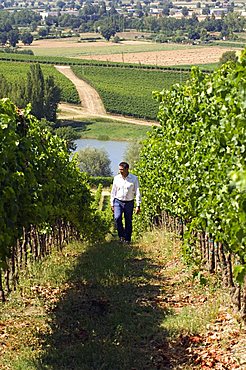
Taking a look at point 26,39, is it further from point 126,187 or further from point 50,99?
point 126,187

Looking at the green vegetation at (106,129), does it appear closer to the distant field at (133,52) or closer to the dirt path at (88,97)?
the dirt path at (88,97)

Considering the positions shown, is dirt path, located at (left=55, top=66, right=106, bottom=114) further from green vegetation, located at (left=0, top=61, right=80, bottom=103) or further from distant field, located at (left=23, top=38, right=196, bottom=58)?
distant field, located at (left=23, top=38, right=196, bottom=58)

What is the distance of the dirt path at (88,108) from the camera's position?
7993cm

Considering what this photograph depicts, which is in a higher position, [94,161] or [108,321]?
[108,321]

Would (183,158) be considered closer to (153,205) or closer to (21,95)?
(153,205)

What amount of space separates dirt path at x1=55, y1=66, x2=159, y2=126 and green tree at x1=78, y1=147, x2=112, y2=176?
56.1 feet

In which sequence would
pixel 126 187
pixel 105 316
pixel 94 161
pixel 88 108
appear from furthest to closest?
1. pixel 88 108
2. pixel 94 161
3. pixel 126 187
4. pixel 105 316

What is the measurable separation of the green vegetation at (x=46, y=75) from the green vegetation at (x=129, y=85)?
10.7 feet

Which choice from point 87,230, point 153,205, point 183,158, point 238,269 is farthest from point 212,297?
point 153,205

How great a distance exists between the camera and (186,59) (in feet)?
391

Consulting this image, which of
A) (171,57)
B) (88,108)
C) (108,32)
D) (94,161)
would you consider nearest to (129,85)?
(88,108)

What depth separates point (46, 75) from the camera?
9606cm

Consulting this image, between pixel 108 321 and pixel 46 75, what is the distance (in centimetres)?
9044

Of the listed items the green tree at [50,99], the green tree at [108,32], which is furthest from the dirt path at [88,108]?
the green tree at [108,32]
